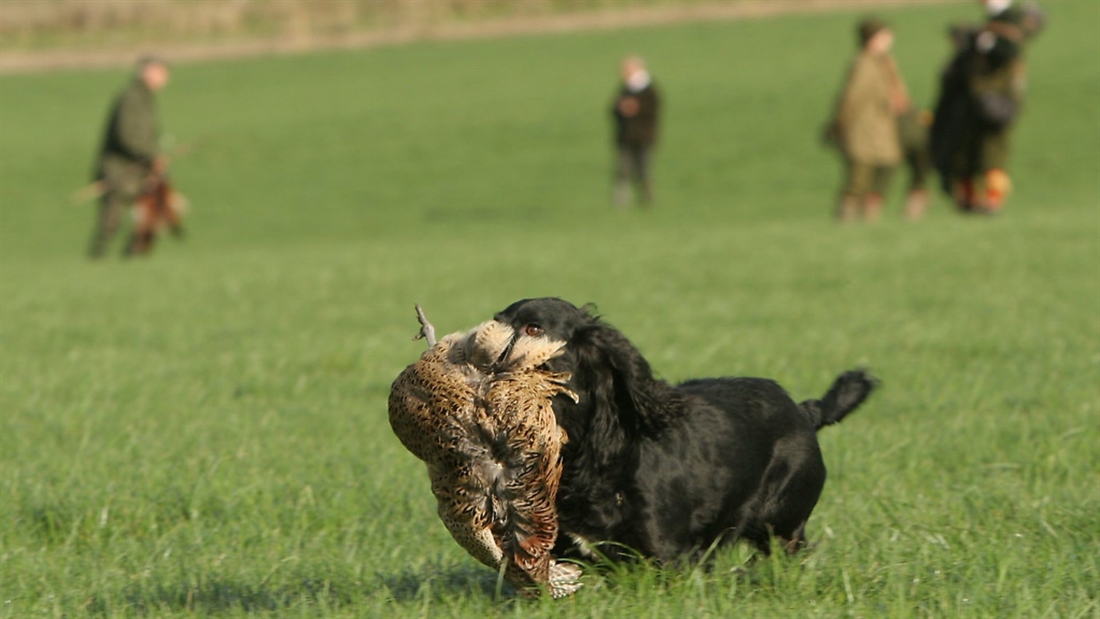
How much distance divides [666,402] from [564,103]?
36.7 meters

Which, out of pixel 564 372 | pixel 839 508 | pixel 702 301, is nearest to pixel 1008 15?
pixel 702 301

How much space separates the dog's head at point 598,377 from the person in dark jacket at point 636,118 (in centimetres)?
2199

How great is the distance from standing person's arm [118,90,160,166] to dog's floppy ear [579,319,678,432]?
15014 millimetres

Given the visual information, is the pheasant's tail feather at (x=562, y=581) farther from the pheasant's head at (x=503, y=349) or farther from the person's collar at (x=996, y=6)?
the person's collar at (x=996, y=6)

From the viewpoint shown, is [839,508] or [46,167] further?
[46,167]

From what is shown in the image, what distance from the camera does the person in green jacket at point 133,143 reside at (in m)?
18.3

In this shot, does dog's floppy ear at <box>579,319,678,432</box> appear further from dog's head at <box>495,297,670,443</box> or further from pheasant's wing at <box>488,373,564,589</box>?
pheasant's wing at <box>488,373,564,589</box>

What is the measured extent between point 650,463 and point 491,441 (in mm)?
Result: 683

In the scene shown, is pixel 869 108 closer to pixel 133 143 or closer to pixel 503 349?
pixel 133 143

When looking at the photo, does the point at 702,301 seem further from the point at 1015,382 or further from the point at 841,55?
the point at 841,55

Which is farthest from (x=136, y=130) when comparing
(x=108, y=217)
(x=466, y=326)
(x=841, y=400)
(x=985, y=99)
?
(x=841, y=400)

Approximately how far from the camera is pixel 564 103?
4066 centimetres

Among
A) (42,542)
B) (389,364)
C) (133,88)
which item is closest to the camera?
(42,542)

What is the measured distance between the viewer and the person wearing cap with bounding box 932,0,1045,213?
624 inches
